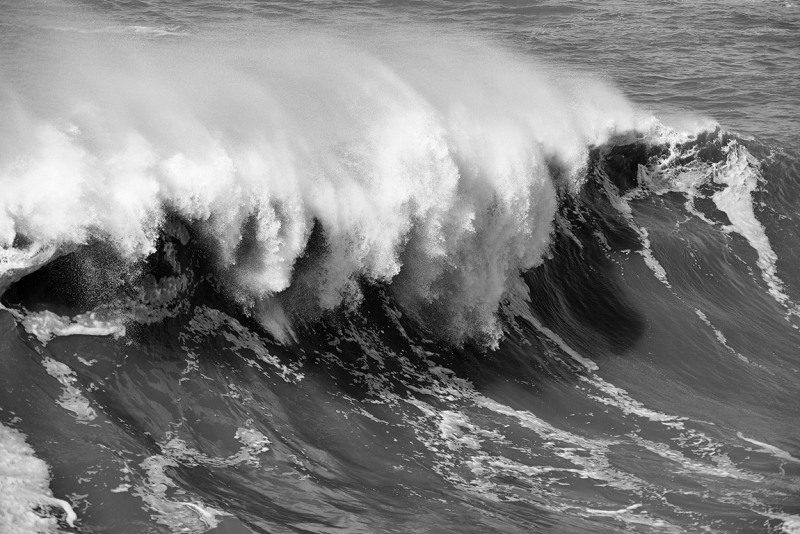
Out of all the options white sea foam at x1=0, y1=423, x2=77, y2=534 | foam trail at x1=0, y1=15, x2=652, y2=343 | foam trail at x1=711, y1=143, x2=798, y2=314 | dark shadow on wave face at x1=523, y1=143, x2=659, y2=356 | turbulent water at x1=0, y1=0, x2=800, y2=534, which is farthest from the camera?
foam trail at x1=711, y1=143, x2=798, y2=314

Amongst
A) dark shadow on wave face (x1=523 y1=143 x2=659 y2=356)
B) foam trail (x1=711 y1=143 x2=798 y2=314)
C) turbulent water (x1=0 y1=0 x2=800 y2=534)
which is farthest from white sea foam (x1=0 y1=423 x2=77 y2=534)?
foam trail (x1=711 y1=143 x2=798 y2=314)

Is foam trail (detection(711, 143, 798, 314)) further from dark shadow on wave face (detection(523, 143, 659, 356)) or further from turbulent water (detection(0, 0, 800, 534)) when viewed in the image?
dark shadow on wave face (detection(523, 143, 659, 356))

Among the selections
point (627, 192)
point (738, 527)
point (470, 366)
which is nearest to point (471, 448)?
point (470, 366)

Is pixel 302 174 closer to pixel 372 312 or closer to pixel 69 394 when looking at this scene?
pixel 372 312

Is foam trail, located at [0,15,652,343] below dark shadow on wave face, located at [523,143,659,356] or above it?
above

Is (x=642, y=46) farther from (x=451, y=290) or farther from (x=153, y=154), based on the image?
(x=153, y=154)

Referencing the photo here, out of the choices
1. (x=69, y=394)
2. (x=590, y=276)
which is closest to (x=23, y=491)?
(x=69, y=394)
